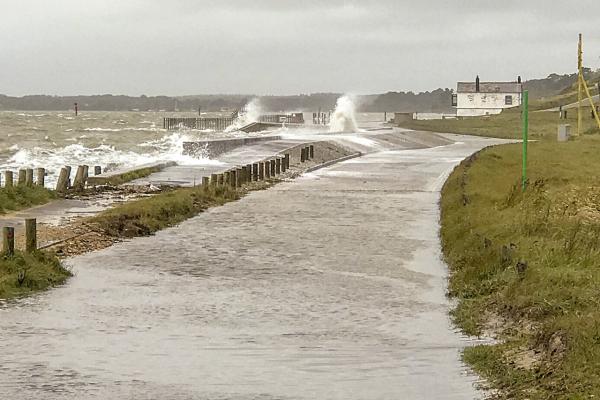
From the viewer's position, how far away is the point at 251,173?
4178 cm

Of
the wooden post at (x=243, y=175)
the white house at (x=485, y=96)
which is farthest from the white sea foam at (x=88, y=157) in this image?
the white house at (x=485, y=96)

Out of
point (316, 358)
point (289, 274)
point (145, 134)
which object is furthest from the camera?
point (145, 134)

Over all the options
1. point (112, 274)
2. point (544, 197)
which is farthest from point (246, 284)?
point (544, 197)

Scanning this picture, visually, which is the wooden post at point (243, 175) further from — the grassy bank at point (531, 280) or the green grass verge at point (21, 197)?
the grassy bank at point (531, 280)

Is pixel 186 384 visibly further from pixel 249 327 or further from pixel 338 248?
pixel 338 248

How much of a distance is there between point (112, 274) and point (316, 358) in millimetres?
7304

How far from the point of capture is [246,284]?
1791cm

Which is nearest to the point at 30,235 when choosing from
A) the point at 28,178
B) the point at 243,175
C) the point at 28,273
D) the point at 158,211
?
the point at 28,273

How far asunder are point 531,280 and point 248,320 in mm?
4236

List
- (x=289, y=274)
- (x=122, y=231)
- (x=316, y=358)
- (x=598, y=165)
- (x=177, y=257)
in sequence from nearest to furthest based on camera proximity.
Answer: (x=316, y=358) < (x=289, y=274) < (x=177, y=257) < (x=122, y=231) < (x=598, y=165)

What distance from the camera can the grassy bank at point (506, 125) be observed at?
84375mm

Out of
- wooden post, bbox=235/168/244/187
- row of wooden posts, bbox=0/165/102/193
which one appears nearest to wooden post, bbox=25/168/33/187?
row of wooden posts, bbox=0/165/102/193

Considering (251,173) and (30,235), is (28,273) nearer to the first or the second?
(30,235)

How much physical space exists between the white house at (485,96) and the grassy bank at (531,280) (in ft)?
389
